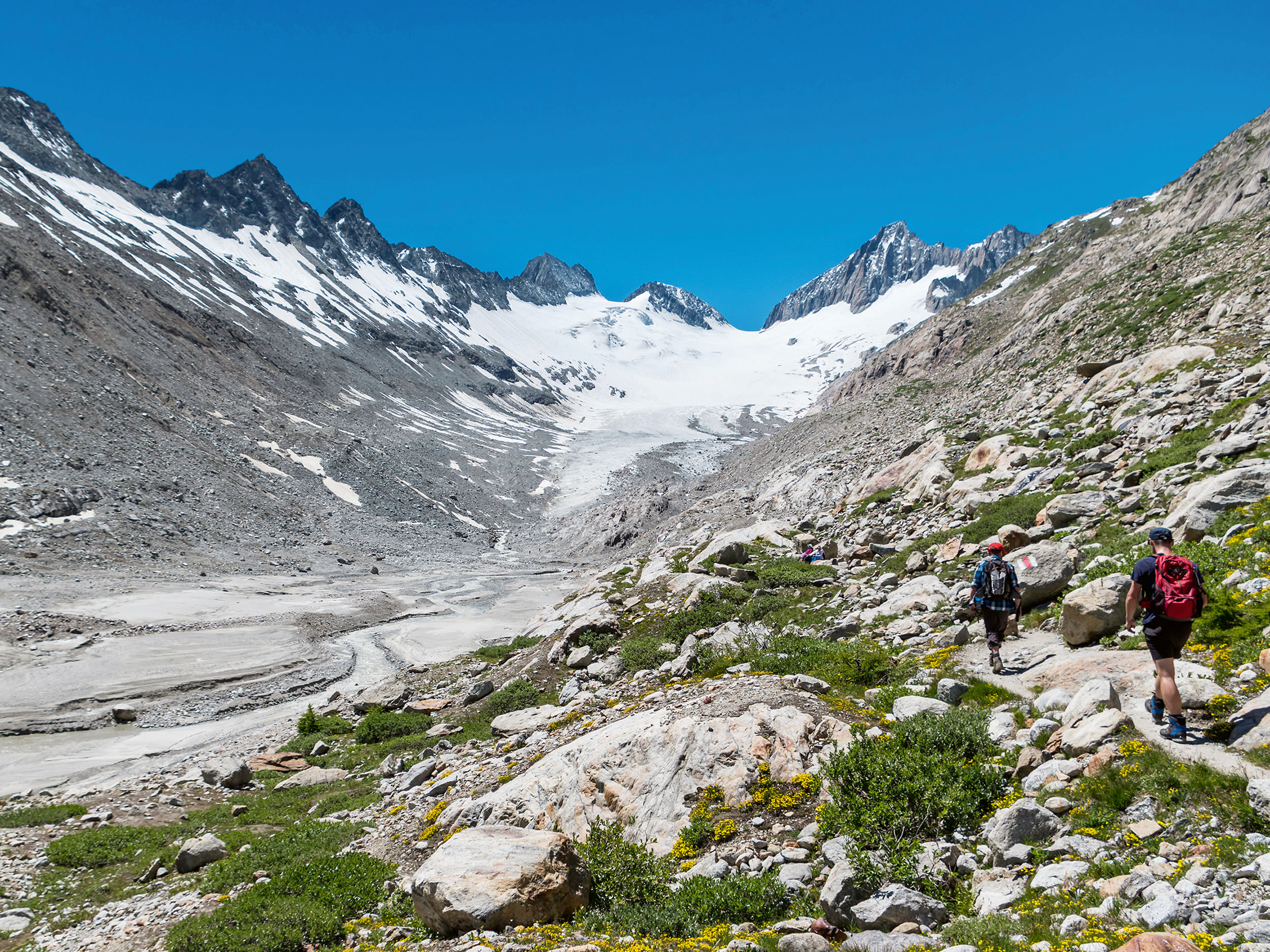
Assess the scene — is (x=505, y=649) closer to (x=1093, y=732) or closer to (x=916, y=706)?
(x=916, y=706)

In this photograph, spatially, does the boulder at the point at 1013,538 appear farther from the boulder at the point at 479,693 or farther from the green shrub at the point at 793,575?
the boulder at the point at 479,693

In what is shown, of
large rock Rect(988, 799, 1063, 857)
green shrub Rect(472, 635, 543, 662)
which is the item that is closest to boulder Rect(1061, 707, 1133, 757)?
large rock Rect(988, 799, 1063, 857)

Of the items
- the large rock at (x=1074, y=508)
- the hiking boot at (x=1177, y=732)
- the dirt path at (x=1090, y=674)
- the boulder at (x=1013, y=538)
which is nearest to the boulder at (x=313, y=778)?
the dirt path at (x=1090, y=674)

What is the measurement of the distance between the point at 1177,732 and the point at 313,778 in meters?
19.0

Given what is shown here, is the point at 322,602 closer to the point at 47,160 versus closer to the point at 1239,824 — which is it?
the point at 1239,824

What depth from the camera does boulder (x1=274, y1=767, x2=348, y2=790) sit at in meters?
→ 17.0

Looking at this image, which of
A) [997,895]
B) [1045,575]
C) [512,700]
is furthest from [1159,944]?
[512,700]

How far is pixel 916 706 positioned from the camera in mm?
9508

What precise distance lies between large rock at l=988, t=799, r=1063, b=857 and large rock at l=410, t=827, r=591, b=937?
4754mm

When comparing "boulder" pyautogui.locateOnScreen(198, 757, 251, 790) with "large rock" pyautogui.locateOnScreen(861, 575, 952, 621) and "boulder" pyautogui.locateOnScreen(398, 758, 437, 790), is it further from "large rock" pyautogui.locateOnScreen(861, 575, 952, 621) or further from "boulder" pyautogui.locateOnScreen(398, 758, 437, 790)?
"large rock" pyautogui.locateOnScreen(861, 575, 952, 621)

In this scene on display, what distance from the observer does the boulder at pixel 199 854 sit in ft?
38.5

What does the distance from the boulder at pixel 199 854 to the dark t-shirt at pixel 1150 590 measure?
619 inches

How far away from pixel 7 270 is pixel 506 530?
2814 inches

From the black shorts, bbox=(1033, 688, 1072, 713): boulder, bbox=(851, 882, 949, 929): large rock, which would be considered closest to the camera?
→ bbox=(851, 882, 949, 929): large rock
